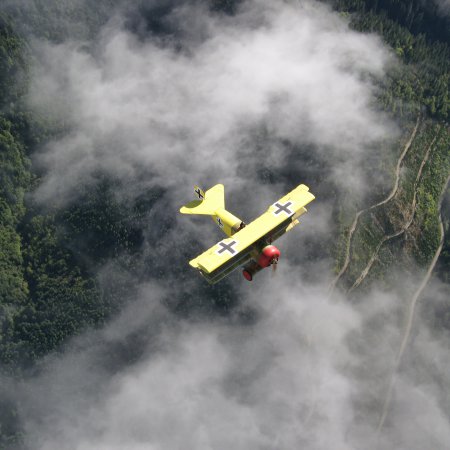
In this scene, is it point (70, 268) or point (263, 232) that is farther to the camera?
point (70, 268)

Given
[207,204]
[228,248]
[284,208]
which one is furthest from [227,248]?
[207,204]

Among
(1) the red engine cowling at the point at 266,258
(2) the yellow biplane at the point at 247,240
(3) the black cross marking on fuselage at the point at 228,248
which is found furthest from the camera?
(1) the red engine cowling at the point at 266,258

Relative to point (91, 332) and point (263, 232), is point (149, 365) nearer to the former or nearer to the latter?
point (91, 332)

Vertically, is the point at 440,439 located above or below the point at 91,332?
below

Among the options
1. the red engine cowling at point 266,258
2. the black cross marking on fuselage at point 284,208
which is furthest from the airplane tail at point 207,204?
the red engine cowling at point 266,258

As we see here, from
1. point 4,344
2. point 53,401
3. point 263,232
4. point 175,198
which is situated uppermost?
point 263,232

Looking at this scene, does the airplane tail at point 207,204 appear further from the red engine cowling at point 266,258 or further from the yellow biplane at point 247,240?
the red engine cowling at point 266,258

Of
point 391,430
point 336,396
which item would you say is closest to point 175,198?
point 336,396

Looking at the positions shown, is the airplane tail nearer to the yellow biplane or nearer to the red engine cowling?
the yellow biplane

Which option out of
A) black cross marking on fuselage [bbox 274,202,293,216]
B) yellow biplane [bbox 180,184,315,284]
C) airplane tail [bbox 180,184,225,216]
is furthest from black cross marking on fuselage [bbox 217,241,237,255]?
airplane tail [bbox 180,184,225,216]
